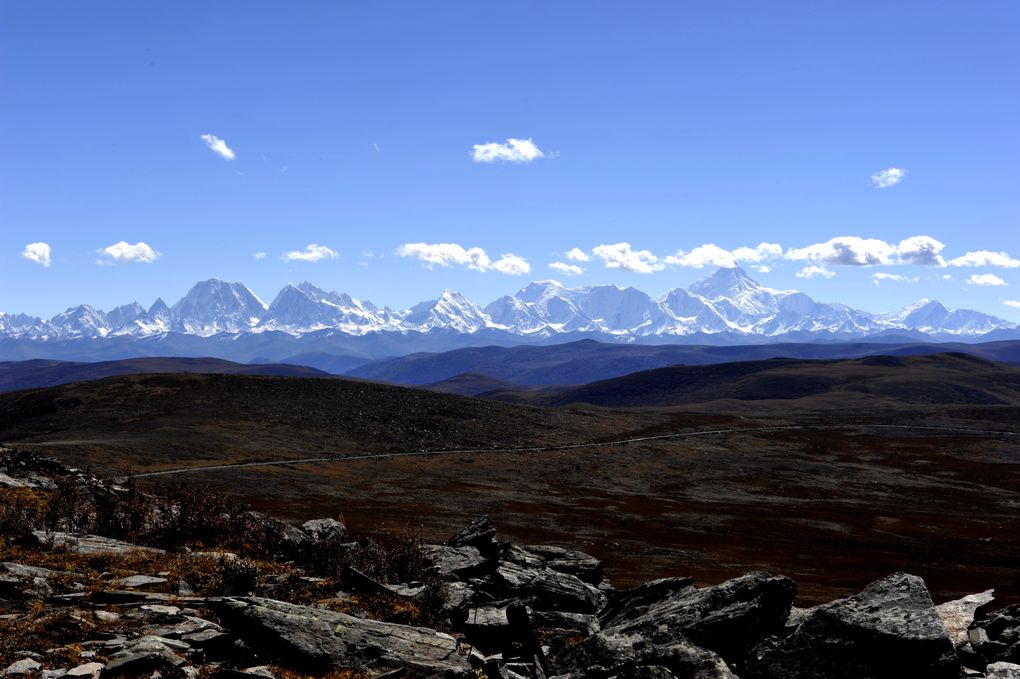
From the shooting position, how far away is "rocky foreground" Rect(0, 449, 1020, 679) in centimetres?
1129

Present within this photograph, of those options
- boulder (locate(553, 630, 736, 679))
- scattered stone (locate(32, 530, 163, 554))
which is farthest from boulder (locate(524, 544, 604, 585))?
scattered stone (locate(32, 530, 163, 554))

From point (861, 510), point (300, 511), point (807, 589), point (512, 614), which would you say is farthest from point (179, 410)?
point (512, 614)

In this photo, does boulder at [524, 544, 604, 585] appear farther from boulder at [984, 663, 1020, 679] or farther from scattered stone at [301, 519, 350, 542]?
boulder at [984, 663, 1020, 679]

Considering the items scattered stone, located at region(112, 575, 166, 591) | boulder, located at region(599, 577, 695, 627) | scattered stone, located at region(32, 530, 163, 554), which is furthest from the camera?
scattered stone, located at region(32, 530, 163, 554)

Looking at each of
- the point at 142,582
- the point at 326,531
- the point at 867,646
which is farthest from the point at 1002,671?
the point at 326,531

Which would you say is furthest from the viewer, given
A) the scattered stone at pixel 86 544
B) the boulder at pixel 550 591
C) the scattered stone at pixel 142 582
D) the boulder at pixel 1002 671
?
the boulder at pixel 550 591

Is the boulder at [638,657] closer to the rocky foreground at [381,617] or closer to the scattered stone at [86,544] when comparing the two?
the rocky foreground at [381,617]

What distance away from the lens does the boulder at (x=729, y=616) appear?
12844 mm

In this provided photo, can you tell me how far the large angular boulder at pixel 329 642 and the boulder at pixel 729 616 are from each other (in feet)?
12.5

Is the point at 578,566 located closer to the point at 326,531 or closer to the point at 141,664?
the point at 326,531

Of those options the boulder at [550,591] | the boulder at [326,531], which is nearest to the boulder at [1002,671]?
the boulder at [550,591]

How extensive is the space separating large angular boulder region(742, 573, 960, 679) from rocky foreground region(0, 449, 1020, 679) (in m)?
0.02

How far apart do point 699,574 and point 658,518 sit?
20389mm

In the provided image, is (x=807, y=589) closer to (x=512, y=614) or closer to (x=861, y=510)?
(x=512, y=614)
